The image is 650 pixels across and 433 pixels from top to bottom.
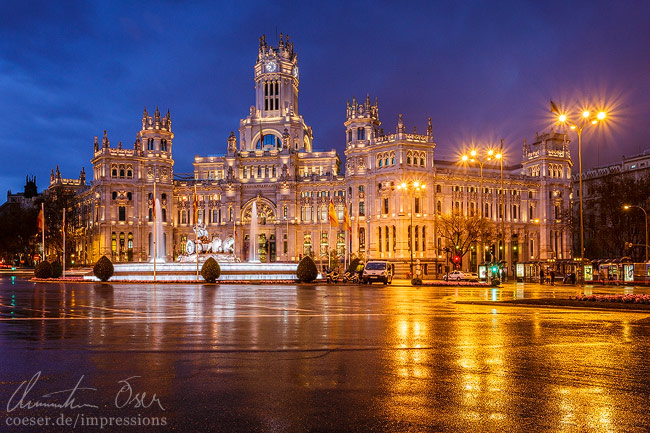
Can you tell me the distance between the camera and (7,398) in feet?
33.1

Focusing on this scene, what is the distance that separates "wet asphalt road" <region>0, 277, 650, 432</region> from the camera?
900 centimetres

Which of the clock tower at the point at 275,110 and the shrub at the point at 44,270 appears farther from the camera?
the clock tower at the point at 275,110

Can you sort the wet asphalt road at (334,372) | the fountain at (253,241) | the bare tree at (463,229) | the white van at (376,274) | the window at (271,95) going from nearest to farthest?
1. the wet asphalt road at (334,372)
2. the white van at (376,274)
3. the bare tree at (463,229)
4. the fountain at (253,241)
5. the window at (271,95)

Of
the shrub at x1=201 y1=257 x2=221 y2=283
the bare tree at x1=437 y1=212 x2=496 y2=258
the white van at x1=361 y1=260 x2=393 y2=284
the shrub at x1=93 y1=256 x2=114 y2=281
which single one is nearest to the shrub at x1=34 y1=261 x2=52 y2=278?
the shrub at x1=93 y1=256 x2=114 y2=281

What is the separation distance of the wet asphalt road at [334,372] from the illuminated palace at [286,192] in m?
89.7

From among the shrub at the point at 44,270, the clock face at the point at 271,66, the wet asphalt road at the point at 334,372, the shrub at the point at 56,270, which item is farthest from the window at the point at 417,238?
the wet asphalt road at the point at 334,372

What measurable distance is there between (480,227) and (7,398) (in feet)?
293

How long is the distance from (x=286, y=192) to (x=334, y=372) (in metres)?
111

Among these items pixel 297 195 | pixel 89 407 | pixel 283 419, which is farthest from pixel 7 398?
pixel 297 195

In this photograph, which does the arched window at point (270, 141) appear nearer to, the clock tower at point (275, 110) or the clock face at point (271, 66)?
the clock tower at point (275, 110)

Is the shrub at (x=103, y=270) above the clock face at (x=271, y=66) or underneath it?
underneath

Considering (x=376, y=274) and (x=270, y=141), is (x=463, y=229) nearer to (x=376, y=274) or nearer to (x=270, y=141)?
(x=376, y=274)

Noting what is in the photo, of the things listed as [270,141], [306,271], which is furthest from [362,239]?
[306,271]

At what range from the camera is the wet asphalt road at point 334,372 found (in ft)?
29.5
